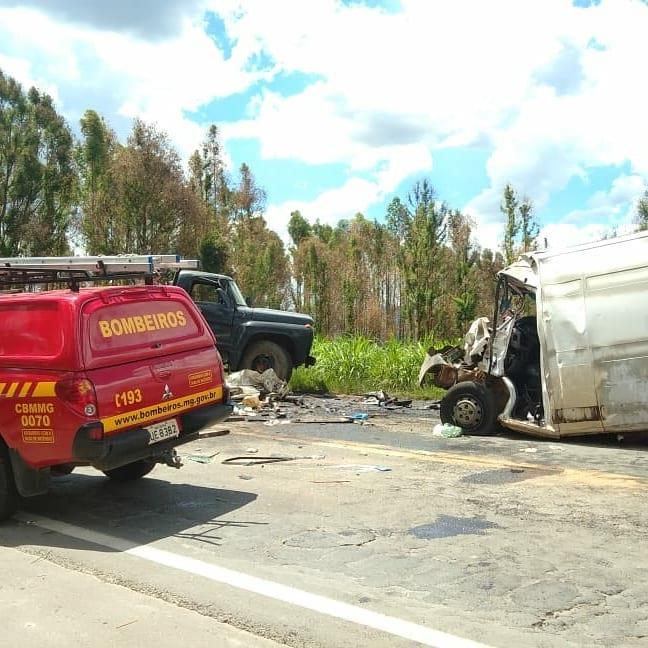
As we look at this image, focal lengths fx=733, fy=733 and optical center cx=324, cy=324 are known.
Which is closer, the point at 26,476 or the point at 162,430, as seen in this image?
the point at 26,476

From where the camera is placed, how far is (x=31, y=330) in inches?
234

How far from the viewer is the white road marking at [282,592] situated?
376cm

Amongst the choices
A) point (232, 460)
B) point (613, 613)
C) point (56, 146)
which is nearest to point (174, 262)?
point (232, 460)

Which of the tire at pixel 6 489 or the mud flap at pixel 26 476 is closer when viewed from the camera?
the mud flap at pixel 26 476

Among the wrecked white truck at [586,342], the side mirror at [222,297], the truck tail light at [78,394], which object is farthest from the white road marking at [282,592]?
the side mirror at [222,297]

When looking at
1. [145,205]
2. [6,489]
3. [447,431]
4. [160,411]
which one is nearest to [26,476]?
[6,489]

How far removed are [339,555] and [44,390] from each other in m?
2.58

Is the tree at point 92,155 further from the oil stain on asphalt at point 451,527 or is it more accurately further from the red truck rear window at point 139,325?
the oil stain on asphalt at point 451,527

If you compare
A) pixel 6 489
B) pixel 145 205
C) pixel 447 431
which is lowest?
pixel 447 431

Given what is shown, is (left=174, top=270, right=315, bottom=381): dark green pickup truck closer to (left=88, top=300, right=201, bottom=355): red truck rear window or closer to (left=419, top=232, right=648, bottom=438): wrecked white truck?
(left=419, top=232, right=648, bottom=438): wrecked white truck

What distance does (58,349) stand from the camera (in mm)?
5707

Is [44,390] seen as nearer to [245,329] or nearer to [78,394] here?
[78,394]

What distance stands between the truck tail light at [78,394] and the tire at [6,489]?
91cm

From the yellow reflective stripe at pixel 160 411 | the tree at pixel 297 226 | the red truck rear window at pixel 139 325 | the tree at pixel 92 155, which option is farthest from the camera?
the tree at pixel 297 226
